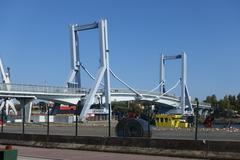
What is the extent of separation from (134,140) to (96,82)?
92.3 meters

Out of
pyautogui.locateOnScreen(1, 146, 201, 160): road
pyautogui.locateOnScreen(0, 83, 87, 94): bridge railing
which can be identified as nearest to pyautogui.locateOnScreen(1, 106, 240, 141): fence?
pyautogui.locateOnScreen(1, 146, 201, 160): road

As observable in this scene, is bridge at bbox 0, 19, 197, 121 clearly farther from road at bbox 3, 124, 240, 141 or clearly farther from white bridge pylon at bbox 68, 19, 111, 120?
road at bbox 3, 124, 240, 141

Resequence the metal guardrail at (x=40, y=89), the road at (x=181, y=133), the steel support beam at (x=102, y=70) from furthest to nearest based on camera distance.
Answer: the steel support beam at (x=102, y=70), the metal guardrail at (x=40, y=89), the road at (x=181, y=133)

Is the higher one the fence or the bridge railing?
the bridge railing

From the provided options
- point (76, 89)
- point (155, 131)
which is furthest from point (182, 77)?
point (155, 131)

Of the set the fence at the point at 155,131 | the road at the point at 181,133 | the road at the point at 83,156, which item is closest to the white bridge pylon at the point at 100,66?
the fence at the point at 155,131

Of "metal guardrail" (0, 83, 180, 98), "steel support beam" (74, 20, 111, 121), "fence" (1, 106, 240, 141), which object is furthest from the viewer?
"steel support beam" (74, 20, 111, 121)

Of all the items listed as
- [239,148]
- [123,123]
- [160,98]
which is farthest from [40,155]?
[160,98]

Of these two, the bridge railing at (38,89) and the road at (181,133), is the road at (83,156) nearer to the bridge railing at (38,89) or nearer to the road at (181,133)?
the road at (181,133)

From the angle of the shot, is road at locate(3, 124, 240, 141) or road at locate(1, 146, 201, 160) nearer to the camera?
road at locate(1, 146, 201, 160)

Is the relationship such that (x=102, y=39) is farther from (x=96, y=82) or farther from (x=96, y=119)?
(x=96, y=119)

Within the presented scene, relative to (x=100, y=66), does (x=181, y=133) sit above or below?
below

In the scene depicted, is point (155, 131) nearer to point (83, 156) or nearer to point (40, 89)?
point (83, 156)

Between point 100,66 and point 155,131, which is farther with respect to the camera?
point 100,66
